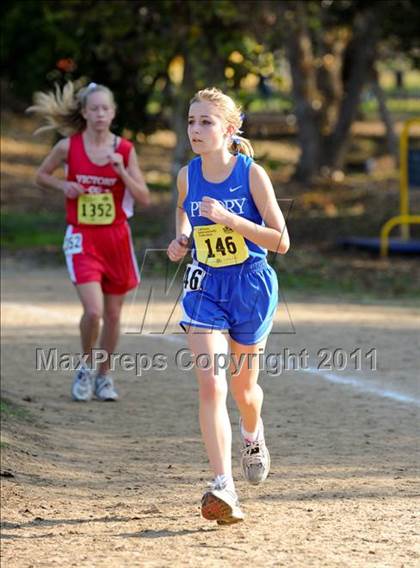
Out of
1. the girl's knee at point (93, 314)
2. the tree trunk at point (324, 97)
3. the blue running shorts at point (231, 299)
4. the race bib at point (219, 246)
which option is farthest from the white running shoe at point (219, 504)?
the tree trunk at point (324, 97)

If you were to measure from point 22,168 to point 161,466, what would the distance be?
2147 cm

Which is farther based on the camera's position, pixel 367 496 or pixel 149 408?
pixel 149 408

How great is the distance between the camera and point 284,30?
52.4 ft

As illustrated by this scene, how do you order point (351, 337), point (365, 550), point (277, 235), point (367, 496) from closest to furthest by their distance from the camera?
point (365, 550) < point (277, 235) < point (367, 496) < point (351, 337)

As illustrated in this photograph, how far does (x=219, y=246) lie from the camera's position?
5895mm

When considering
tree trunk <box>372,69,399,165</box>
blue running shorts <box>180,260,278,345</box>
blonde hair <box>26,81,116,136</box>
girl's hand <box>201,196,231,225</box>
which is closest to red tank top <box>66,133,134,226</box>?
blonde hair <box>26,81,116,136</box>

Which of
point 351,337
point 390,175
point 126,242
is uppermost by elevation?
point 390,175

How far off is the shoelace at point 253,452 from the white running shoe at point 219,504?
0.52 metres

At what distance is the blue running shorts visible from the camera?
232 inches

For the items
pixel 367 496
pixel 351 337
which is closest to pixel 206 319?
pixel 367 496

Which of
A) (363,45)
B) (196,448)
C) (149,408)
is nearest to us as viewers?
(196,448)

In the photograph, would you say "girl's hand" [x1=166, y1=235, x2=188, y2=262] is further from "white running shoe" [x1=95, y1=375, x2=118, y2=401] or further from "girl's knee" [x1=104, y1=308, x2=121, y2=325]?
"white running shoe" [x1=95, y1=375, x2=118, y2=401]

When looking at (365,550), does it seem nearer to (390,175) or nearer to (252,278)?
(252,278)

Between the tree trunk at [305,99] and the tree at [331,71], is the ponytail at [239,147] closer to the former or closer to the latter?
the tree at [331,71]
